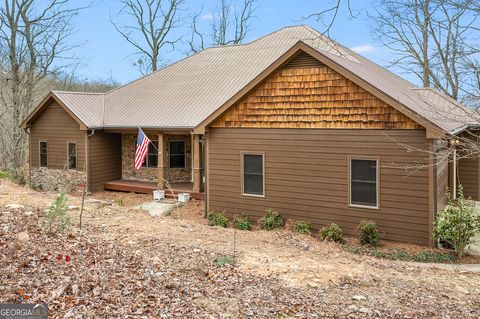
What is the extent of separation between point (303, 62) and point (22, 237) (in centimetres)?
852

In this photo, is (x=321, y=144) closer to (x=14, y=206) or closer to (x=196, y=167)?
(x=196, y=167)

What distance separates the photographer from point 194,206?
16906 mm

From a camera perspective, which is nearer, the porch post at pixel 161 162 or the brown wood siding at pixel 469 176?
the brown wood siding at pixel 469 176

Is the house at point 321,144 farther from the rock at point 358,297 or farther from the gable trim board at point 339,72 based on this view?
the rock at point 358,297

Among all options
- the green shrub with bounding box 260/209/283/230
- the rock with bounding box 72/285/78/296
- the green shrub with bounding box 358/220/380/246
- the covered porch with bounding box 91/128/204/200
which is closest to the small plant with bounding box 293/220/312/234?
the green shrub with bounding box 260/209/283/230

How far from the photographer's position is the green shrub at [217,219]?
13.9 m

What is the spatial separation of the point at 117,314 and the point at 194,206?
37.9 feet

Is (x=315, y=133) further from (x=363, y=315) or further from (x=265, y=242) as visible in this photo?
(x=363, y=315)

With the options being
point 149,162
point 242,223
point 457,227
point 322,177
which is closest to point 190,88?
point 149,162

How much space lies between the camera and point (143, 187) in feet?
64.0

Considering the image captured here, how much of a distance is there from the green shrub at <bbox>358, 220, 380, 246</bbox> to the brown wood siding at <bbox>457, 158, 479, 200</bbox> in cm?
702

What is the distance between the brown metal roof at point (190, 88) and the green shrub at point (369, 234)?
25.7ft

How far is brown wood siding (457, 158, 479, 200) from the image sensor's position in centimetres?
1677

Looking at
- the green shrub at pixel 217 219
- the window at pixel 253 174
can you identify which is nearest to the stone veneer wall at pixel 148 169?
the green shrub at pixel 217 219
